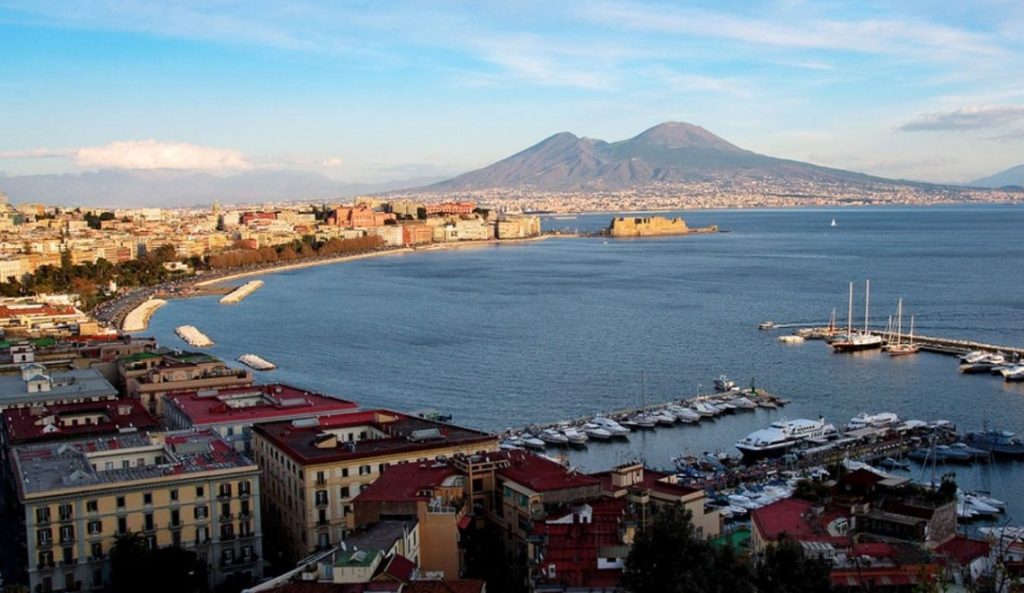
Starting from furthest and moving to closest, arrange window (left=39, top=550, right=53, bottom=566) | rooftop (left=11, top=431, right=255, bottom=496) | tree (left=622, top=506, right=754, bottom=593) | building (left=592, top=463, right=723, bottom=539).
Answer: rooftop (left=11, top=431, right=255, bottom=496) → window (left=39, top=550, right=53, bottom=566) → building (left=592, top=463, right=723, bottom=539) → tree (left=622, top=506, right=754, bottom=593)

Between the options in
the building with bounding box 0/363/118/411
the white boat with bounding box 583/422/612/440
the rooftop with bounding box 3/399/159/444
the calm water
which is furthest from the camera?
the calm water

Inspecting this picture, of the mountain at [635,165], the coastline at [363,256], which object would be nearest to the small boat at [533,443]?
the coastline at [363,256]

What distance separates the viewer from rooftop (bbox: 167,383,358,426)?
9320 mm

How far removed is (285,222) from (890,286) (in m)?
36.3

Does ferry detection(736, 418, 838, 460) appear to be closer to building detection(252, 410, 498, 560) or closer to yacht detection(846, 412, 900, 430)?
yacht detection(846, 412, 900, 430)

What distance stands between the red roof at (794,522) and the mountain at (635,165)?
144 m

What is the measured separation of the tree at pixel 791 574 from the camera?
4.86 metres

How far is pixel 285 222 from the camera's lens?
56.8 metres

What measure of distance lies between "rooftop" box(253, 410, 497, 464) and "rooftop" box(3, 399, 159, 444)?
48.8 inches

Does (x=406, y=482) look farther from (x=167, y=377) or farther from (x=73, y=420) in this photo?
(x=167, y=377)

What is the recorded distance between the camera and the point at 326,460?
7605 millimetres

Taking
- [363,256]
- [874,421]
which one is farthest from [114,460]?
[363,256]

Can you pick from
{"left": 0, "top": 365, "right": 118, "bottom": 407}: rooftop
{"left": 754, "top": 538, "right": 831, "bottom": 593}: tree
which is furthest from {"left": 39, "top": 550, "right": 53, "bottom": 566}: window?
{"left": 754, "top": 538, "right": 831, "bottom": 593}: tree

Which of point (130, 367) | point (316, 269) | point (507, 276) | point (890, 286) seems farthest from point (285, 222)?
point (130, 367)
